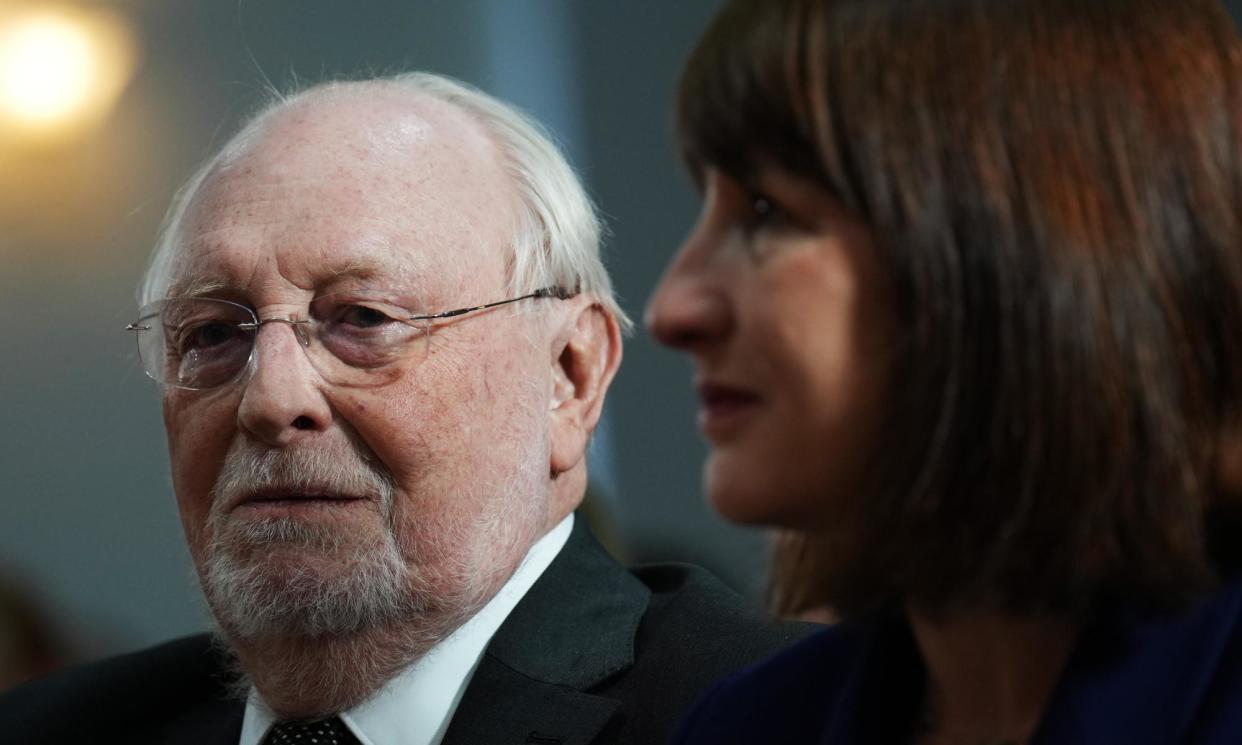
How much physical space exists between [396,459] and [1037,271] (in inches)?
43.5

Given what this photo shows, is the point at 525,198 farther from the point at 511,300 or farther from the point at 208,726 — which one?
the point at 208,726

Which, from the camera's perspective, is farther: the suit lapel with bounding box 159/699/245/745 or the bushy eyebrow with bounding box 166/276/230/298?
the suit lapel with bounding box 159/699/245/745

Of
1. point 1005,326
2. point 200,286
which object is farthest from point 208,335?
point 1005,326

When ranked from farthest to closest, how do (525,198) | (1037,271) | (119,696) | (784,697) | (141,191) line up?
(141,191)
(119,696)
(525,198)
(784,697)
(1037,271)

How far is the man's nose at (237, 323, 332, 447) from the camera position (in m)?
1.97

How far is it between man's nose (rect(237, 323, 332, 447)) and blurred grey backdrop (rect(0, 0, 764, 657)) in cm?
144

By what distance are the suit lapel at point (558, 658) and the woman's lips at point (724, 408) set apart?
0.79 meters

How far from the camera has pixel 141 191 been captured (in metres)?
3.61

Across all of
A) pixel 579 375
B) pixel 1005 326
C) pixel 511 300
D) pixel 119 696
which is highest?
pixel 1005 326

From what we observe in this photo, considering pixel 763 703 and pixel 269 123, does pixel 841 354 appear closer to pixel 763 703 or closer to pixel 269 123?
pixel 763 703

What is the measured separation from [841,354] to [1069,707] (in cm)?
30

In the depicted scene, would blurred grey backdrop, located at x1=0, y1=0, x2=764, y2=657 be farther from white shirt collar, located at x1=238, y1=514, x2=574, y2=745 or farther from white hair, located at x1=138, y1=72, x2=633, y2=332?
white shirt collar, located at x1=238, y1=514, x2=574, y2=745

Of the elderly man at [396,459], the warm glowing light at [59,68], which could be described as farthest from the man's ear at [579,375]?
the warm glowing light at [59,68]

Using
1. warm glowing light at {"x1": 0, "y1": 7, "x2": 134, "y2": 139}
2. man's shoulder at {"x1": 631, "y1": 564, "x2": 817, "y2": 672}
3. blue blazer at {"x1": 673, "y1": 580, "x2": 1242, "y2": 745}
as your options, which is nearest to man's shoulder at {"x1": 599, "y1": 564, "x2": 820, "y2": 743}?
man's shoulder at {"x1": 631, "y1": 564, "x2": 817, "y2": 672}
